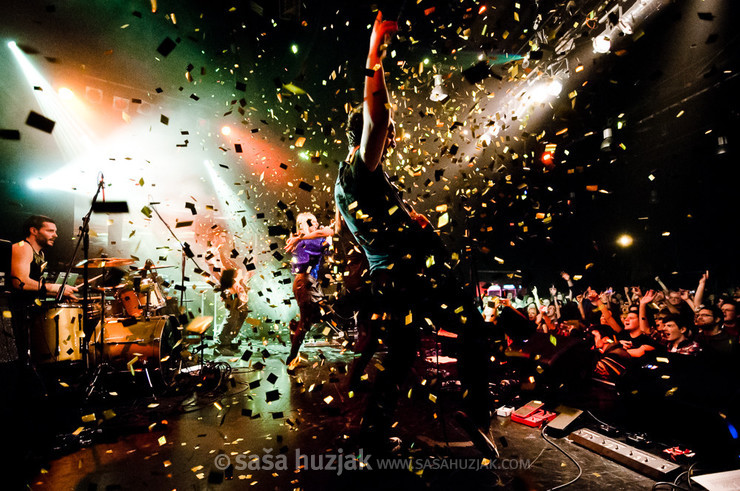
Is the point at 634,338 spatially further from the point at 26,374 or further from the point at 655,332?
the point at 26,374

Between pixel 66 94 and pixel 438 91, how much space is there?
1202 cm

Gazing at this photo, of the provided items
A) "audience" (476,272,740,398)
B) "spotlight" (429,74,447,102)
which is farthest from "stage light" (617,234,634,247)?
"spotlight" (429,74,447,102)

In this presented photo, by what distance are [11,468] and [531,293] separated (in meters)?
16.6

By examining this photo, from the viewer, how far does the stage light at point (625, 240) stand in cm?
1206

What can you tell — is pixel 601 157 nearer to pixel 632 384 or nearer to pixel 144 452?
pixel 632 384

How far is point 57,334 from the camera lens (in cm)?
415

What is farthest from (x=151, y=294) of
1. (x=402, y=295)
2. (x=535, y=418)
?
(x=535, y=418)

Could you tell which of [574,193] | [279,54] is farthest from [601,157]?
[279,54]

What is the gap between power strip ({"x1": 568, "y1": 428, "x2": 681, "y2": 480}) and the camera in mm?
2020

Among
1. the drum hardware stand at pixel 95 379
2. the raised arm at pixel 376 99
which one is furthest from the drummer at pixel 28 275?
the raised arm at pixel 376 99

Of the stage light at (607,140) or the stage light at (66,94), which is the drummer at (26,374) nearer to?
the stage light at (66,94)

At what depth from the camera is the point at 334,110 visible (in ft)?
37.3

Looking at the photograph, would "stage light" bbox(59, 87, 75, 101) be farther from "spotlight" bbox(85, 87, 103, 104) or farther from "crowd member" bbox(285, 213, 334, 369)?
"crowd member" bbox(285, 213, 334, 369)

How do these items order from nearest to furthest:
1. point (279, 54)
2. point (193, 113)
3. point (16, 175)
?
point (279, 54), point (16, 175), point (193, 113)
